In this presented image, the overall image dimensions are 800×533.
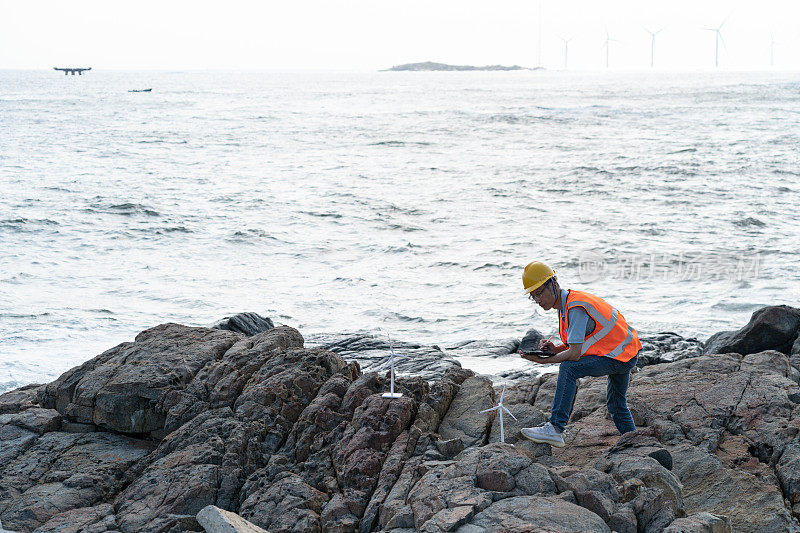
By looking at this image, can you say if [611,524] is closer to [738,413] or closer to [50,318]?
[738,413]

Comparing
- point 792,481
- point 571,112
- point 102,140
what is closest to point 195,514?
point 792,481

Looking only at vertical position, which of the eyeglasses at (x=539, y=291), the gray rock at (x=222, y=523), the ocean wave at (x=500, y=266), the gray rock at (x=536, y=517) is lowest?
the ocean wave at (x=500, y=266)

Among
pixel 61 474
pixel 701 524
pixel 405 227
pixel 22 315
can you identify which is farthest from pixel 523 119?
pixel 701 524

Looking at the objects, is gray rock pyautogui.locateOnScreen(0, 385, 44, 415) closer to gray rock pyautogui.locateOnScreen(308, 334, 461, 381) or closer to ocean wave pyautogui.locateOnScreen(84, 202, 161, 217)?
gray rock pyautogui.locateOnScreen(308, 334, 461, 381)

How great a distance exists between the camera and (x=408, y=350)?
12.6 meters

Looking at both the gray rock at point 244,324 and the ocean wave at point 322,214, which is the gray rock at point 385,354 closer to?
the gray rock at point 244,324

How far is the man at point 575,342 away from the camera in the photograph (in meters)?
6.63

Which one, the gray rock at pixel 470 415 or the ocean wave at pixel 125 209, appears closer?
the gray rock at pixel 470 415

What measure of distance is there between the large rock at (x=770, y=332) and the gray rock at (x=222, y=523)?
8952 mm

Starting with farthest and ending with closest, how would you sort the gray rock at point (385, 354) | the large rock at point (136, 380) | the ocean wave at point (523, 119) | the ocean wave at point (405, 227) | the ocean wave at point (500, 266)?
the ocean wave at point (523, 119), the ocean wave at point (405, 227), the ocean wave at point (500, 266), the gray rock at point (385, 354), the large rock at point (136, 380)

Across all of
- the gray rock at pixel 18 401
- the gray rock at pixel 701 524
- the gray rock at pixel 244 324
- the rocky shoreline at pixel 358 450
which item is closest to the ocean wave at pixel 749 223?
the rocky shoreline at pixel 358 450

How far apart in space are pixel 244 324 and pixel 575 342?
8.27 metres

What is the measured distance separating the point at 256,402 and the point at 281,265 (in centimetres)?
1569

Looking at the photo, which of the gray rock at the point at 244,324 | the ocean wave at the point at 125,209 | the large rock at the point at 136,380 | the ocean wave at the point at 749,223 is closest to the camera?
the large rock at the point at 136,380
